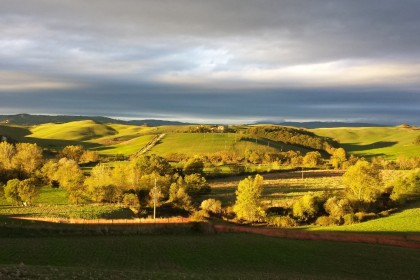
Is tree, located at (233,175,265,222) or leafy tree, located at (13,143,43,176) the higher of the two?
leafy tree, located at (13,143,43,176)

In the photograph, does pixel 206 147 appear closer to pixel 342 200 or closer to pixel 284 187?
pixel 284 187

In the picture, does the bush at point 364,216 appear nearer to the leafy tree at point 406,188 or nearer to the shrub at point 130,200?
the leafy tree at point 406,188

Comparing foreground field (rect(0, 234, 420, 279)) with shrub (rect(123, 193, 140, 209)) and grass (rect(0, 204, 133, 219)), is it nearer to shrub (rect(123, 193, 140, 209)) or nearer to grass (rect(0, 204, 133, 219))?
grass (rect(0, 204, 133, 219))

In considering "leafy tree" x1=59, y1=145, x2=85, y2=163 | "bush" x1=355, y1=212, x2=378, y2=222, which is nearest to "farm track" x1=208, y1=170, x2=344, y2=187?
"bush" x1=355, y1=212, x2=378, y2=222

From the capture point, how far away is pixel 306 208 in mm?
75312

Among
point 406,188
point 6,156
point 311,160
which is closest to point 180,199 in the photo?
point 406,188

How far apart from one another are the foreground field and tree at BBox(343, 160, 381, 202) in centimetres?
3879

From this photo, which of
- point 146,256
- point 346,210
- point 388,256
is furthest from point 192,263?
point 346,210

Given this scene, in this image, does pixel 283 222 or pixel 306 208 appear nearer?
pixel 283 222

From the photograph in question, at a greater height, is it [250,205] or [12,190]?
[12,190]

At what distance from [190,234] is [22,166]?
75738 mm

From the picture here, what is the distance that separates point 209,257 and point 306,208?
42.1m

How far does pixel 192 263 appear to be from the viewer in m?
34.0

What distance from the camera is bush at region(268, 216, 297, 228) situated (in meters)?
72.0
